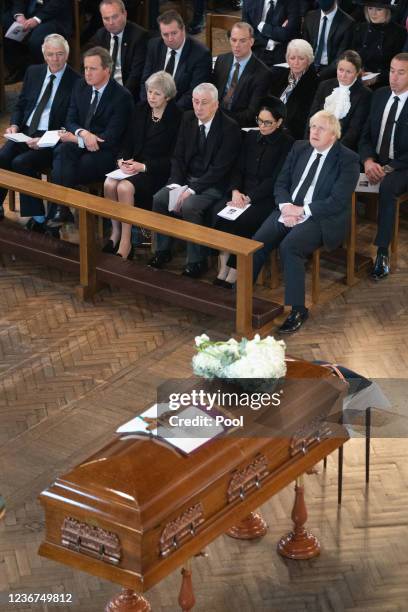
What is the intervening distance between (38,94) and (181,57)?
4.16ft

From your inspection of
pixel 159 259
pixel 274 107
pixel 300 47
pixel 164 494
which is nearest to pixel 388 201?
pixel 274 107

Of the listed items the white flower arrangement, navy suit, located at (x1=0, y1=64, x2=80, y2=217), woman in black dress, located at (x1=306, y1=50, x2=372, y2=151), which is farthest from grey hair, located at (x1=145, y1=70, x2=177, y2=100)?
the white flower arrangement

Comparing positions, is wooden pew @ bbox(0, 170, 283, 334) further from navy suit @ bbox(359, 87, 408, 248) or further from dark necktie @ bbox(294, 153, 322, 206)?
navy suit @ bbox(359, 87, 408, 248)

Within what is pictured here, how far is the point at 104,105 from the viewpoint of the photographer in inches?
365

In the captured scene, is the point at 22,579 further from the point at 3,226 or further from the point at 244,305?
the point at 3,226

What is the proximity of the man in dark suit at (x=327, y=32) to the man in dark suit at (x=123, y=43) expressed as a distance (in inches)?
56.6

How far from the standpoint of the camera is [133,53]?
1043 centimetres

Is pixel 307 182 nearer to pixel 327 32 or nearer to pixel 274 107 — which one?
pixel 274 107

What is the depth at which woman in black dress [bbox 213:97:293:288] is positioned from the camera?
8492 millimetres

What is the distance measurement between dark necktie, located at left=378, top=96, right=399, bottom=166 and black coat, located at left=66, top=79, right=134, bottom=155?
6.25 feet

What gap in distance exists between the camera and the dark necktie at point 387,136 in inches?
347

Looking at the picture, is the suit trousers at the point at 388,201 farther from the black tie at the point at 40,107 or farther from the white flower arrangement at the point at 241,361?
the white flower arrangement at the point at 241,361

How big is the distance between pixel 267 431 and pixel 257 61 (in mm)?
5156

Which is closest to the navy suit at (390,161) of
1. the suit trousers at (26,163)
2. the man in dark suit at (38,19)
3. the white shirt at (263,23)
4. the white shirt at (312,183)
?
the white shirt at (312,183)
